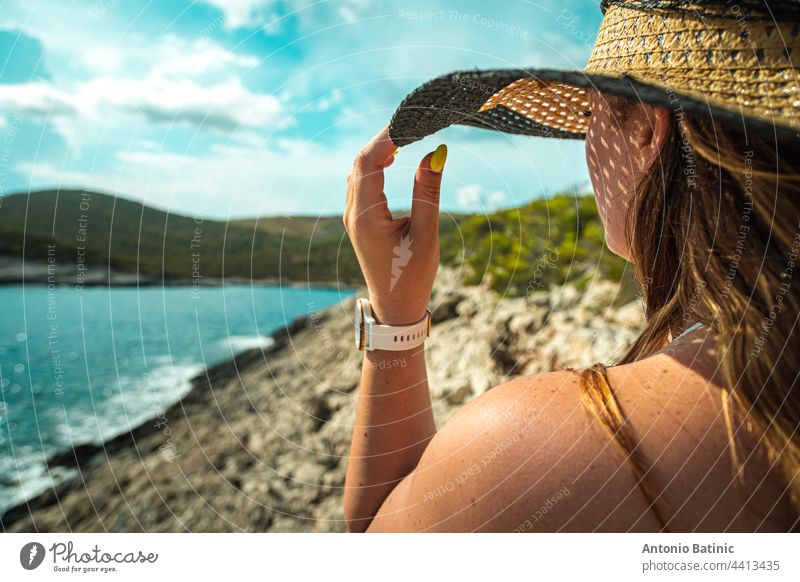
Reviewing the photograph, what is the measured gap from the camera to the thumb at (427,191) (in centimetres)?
88

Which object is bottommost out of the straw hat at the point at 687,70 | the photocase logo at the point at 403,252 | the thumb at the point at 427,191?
the photocase logo at the point at 403,252

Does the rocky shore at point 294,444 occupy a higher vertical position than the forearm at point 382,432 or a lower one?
lower

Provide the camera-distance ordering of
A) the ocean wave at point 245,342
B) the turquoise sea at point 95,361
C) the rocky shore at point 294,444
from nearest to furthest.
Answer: the rocky shore at point 294,444 → the turquoise sea at point 95,361 → the ocean wave at point 245,342

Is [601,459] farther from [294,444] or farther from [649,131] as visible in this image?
[294,444]

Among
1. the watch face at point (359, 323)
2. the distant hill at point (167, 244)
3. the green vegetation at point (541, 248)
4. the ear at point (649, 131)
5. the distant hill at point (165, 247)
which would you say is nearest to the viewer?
the ear at point (649, 131)

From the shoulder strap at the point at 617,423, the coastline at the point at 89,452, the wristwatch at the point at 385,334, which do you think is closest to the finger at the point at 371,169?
the wristwatch at the point at 385,334

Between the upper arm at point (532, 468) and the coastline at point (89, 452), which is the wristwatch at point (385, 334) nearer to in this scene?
the upper arm at point (532, 468)

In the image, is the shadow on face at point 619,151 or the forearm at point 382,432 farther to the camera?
the forearm at point 382,432

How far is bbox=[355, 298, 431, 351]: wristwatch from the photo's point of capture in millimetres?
948

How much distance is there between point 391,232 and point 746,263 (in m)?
0.53

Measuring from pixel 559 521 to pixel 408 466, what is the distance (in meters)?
0.36
